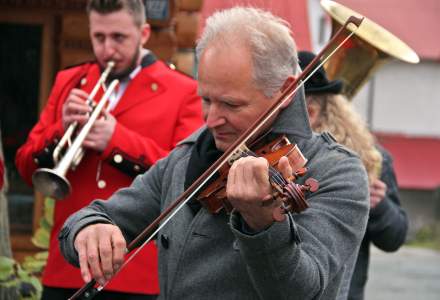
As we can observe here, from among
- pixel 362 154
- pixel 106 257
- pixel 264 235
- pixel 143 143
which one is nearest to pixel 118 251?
pixel 106 257

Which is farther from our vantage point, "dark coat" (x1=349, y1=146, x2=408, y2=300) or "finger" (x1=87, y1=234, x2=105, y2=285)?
"dark coat" (x1=349, y1=146, x2=408, y2=300)

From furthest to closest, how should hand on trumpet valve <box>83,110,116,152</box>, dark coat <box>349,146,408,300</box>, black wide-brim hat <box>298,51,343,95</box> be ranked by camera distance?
dark coat <box>349,146,408,300</box> → hand on trumpet valve <box>83,110,116,152</box> → black wide-brim hat <box>298,51,343,95</box>

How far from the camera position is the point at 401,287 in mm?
14734

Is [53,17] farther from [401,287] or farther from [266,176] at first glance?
[401,287]

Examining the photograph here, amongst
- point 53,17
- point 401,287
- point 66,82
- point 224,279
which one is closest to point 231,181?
point 224,279

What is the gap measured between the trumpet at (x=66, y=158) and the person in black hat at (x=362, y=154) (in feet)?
2.93

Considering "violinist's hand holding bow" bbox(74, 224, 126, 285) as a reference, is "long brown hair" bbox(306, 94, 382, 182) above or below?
below

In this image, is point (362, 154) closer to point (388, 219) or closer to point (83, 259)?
point (388, 219)

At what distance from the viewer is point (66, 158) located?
4855 millimetres

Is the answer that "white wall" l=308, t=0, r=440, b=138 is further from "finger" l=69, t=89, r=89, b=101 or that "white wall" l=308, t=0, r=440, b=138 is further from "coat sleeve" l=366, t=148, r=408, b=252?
"finger" l=69, t=89, r=89, b=101

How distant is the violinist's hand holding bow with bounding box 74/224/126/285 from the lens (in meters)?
3.14

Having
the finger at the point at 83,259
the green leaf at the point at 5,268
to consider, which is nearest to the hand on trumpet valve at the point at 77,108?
the green leaf at the point at 5,268

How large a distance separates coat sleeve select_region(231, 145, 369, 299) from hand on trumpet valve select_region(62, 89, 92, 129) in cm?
179

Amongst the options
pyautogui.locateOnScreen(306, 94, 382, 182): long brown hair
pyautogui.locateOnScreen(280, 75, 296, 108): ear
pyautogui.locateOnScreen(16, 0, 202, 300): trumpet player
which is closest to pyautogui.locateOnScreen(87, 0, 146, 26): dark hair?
pyautogui.locateOnScreen(16, 0, 202, 300): trumpet player
